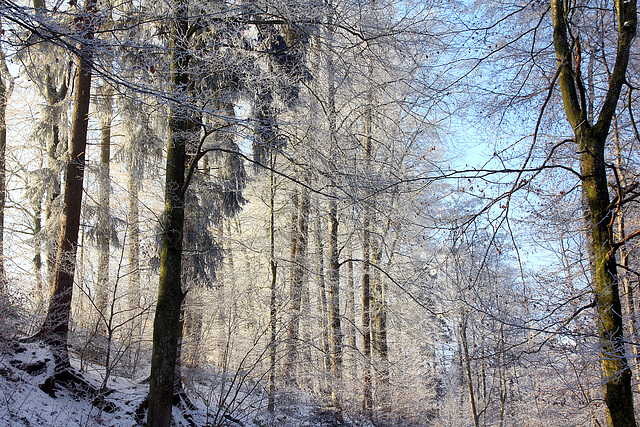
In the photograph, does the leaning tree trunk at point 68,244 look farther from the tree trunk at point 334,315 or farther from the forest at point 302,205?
the tree trunk at point 334,315

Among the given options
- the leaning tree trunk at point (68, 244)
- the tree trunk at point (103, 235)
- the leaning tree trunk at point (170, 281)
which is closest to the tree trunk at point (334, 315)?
the leaning tree trunk at point (170, 281)

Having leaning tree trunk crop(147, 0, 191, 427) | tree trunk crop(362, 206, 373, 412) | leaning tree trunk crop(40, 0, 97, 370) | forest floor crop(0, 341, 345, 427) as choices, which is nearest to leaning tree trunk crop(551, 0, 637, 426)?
leaning tree trunk crop(147, 0, 191, 427)

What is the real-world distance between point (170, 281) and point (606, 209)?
5.18 metres

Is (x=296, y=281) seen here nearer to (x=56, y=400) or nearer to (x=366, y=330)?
(x=366, y=330)

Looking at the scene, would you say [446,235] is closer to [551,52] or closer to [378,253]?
[551,52]

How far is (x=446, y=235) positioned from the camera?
4332mm

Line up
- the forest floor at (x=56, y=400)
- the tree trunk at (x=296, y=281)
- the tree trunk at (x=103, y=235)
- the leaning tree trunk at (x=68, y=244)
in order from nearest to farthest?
the forest floor at (x=56, y=400) → the leaning tree trunk at (x=68, y=244) → the tree trunk at (x=103, y=235) → the tree trunk at (x=296, y=281)

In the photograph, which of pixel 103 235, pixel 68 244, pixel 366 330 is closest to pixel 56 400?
pixel 68 244

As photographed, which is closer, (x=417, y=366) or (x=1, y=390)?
(x=1, y=390)

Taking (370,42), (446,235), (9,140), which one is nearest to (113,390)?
(446,235)

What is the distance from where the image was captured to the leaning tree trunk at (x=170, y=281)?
5246mm

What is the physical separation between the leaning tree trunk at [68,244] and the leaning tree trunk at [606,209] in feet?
21.9

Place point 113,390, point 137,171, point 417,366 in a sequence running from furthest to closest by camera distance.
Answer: point 417,366, point 137,171, point 113,390

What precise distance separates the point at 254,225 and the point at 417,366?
695 centimetres
